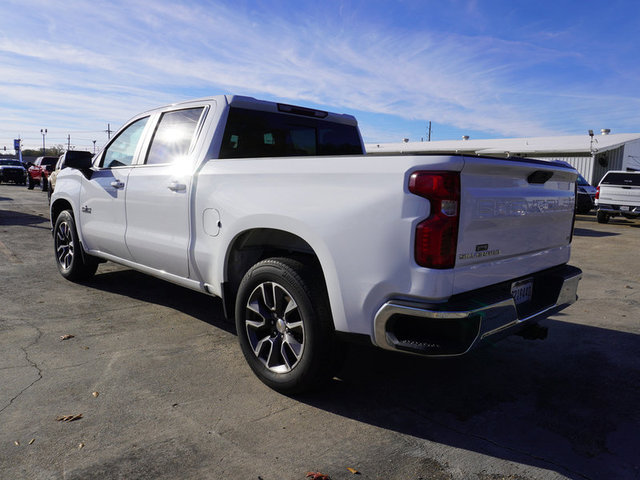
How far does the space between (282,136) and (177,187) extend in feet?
3.52

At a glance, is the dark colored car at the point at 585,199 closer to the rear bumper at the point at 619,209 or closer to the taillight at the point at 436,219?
the rear bumper at the point at 619,209

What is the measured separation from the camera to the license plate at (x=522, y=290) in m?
3.15

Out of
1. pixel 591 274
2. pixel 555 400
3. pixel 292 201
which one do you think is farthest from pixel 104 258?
pixel 591 274

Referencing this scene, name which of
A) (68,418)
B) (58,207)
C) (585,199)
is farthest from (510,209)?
(585,199)

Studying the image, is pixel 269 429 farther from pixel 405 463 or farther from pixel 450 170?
pixel 450 170

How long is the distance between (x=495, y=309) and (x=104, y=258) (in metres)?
4.28

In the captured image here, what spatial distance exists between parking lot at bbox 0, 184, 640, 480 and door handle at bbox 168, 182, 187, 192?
1.28m

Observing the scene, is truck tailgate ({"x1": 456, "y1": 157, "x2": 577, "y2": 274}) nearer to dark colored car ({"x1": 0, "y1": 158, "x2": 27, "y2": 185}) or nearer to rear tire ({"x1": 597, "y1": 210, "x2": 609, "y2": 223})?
rear tire ({"x1": 597, "y1": 210, "x2": 609, "y2": 223})

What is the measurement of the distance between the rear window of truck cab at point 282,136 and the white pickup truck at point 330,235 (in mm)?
13

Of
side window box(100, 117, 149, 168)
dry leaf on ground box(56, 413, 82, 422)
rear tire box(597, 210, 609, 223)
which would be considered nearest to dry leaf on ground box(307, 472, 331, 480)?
dry leaf on ground box(56, 413, 82, 422)

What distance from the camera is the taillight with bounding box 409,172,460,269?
8.46 ft

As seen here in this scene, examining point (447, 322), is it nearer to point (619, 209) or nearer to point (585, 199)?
point (619, 209)

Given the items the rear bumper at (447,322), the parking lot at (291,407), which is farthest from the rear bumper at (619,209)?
the rear bumper at (447,322)

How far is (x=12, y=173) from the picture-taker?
33.6m
